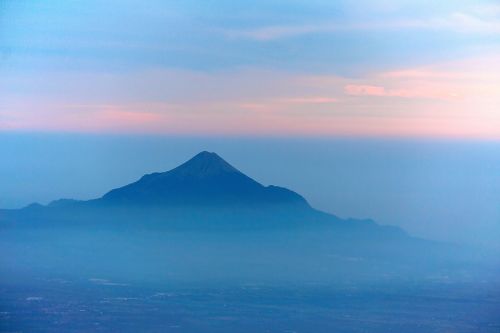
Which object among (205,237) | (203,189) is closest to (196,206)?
(203,189)

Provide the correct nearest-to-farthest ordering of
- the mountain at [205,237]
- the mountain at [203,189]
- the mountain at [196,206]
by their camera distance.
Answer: the mountain at [205,237], the mountain at [196,206], the mountain at [203,189]

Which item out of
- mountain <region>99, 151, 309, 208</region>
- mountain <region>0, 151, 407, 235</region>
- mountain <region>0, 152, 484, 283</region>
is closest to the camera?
mountain <region>0, 152, 484, 283</region>

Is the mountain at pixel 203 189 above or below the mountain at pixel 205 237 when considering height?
above

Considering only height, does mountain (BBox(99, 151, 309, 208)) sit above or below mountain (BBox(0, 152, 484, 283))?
above

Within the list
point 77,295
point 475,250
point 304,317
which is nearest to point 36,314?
point 77,295

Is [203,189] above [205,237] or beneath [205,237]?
above

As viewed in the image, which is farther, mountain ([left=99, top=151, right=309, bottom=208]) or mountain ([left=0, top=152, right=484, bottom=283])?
mountain ([left=99, top=151, right=309, bottom=208])

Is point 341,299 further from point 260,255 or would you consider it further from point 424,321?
point 260,255

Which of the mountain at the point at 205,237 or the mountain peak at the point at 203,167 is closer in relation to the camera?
the mountain at the point at 205,237

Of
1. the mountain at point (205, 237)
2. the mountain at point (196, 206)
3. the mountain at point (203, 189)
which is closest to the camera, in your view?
the mountain at point (205, 237)

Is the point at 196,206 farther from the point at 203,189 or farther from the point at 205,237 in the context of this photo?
the point at 205,237

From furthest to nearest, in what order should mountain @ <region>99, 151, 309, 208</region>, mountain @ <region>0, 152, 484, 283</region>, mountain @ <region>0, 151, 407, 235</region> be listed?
mountain @ <region>99, 151, 309, 208</region> → mountain @ <region>0, 151, 407, 235</region> → mountain @ <region>0, 152, 484, 283</region>
